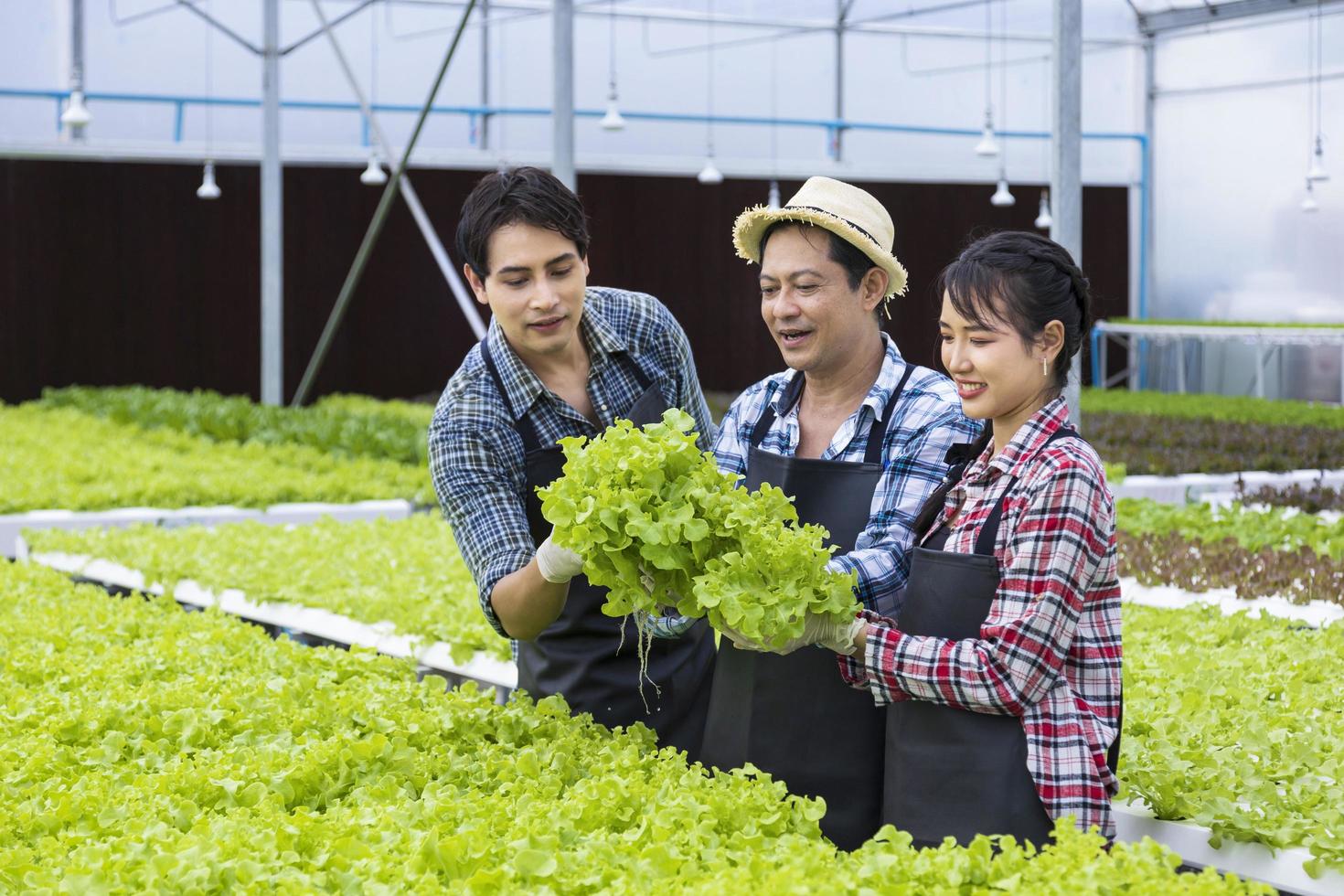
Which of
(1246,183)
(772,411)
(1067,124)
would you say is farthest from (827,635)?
(1246,183)

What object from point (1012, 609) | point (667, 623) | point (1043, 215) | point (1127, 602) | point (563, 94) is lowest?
point (1127, 602)

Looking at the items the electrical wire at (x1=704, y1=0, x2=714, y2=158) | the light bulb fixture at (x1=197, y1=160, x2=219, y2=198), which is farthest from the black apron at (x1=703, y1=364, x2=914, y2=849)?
the electrical wire at (x1=704, y1=0, x2=714, y2=158)

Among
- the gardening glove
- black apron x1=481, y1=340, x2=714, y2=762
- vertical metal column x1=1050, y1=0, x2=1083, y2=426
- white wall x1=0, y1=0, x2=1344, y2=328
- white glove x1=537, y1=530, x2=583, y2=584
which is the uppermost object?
white wall x1=0, y1=0, x2=1344, y2=328

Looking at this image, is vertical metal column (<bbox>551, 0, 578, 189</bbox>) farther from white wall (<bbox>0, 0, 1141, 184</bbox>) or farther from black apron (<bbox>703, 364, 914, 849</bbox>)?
white wall (<bbox>0, 0, 1141, 184</bbox>)

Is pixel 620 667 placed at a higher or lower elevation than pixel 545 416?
lower

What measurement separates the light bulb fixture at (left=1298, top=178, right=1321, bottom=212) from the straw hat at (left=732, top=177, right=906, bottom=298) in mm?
16502

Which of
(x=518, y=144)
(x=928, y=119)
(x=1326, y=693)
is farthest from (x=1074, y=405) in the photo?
(x=928, y=119)

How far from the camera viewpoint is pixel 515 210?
2.99 meters

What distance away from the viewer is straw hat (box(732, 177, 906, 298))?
106 inches

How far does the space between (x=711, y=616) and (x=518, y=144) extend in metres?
17.7

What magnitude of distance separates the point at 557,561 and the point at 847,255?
757 mm

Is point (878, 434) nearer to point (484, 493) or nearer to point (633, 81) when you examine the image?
point (484, 493)

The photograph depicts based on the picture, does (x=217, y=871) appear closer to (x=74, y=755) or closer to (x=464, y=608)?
(x=74, y=755)

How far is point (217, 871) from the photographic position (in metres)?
2.29
